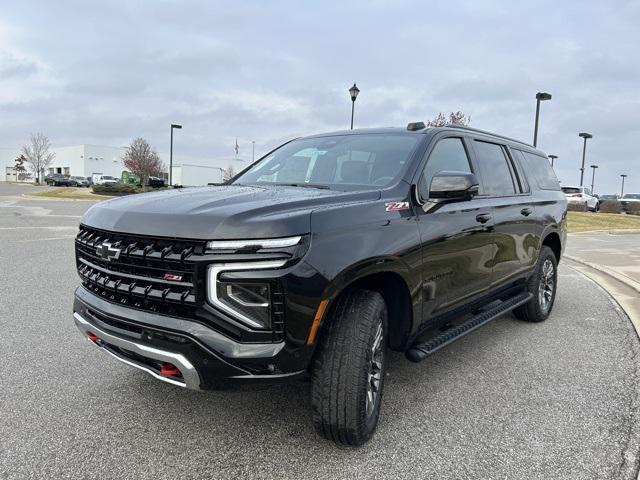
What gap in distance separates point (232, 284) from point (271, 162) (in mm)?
2222

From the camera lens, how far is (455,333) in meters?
3.70

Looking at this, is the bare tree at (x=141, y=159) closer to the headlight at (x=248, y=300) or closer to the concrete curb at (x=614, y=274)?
the concrete curb at (x=614, y=274)

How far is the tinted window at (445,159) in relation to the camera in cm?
359

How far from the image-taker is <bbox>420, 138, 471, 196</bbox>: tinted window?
11.8 feet

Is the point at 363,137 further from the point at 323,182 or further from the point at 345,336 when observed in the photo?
the point at 345,336

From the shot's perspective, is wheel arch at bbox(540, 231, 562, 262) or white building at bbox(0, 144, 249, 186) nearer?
wheel arch at bbox(540, 231, 562, 262)

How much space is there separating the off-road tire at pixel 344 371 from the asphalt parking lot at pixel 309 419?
0.21 m

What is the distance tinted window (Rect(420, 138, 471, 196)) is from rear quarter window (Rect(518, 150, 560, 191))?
1.66 m

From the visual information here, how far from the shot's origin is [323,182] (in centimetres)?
368

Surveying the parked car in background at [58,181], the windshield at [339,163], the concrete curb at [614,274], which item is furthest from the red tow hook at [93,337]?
the parked car in background at [58,181]

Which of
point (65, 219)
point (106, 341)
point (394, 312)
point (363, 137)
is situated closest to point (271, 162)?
point (363, 137)

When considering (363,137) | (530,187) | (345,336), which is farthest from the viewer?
(530,187)

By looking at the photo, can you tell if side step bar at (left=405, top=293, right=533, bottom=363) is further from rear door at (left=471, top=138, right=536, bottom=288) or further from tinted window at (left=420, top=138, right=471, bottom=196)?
tinted window at (left=420, top=138, right=471, bottom=196)

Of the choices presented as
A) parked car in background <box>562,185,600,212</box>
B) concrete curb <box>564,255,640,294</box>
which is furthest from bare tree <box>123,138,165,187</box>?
concrete curb <box>564,255,640,294</box>
